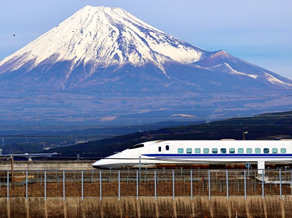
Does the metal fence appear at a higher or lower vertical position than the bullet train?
lower

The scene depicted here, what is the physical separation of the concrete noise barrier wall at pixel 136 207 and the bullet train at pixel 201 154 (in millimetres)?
21219

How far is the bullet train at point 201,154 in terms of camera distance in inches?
3076

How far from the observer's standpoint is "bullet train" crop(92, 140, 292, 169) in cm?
7812

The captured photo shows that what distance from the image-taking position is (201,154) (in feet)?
259

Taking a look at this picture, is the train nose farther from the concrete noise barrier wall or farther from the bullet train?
the concrete noise barrier wall

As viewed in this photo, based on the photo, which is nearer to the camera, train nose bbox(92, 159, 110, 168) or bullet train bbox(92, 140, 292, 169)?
train nose bbox(92, 159, 110, 168)

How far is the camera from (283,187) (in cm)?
6044

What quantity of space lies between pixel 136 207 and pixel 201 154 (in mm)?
24517

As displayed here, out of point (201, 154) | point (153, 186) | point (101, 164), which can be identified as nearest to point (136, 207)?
point (153, 186)

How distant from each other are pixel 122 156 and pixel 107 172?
1995cm

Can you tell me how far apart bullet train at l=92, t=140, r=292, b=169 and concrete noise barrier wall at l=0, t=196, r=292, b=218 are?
21219mm

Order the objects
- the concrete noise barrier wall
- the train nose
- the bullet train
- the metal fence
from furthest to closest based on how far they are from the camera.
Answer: the bullet train, the train nose, the metal fence, the concrete noise barrier wall

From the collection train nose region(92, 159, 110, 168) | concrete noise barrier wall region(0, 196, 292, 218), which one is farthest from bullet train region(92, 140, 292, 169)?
concrete noise barrier wall region(0, 196, 292, 218)

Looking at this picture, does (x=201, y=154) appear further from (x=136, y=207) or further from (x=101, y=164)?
(x=136, y=207)
